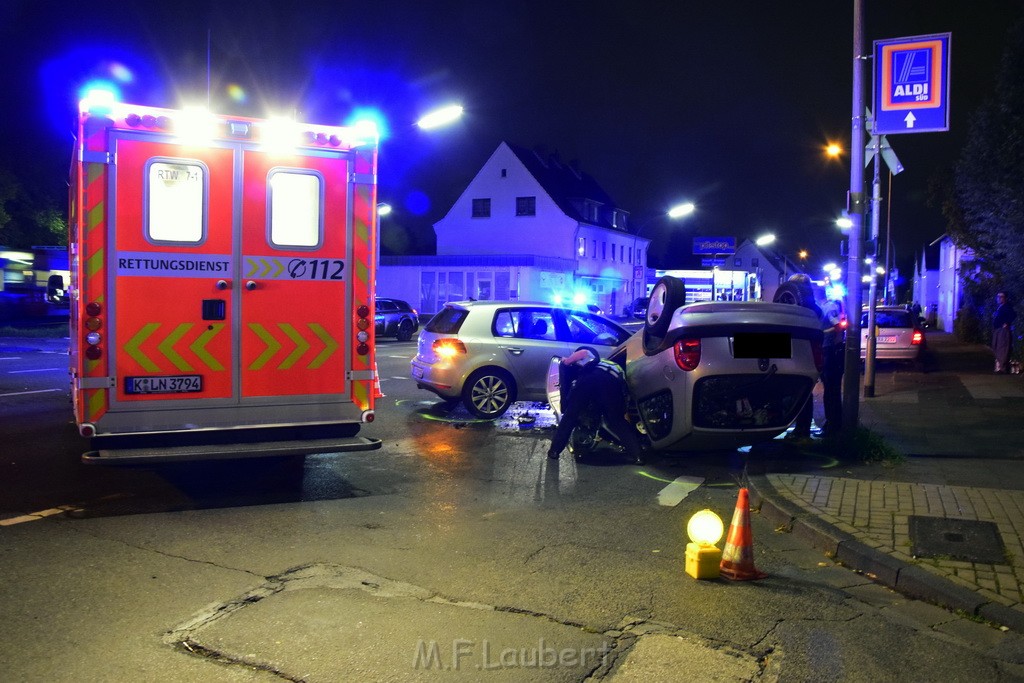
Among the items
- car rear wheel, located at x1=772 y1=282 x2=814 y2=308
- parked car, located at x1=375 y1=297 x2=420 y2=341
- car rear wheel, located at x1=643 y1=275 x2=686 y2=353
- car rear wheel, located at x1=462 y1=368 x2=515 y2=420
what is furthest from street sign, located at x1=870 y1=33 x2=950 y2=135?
parked car, located at x1=375 y1=297 x2=420 y2=341

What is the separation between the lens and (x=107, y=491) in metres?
7.46

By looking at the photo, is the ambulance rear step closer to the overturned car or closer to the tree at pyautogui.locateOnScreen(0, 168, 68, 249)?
the overturned car

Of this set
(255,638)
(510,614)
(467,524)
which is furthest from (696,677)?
(467,524)

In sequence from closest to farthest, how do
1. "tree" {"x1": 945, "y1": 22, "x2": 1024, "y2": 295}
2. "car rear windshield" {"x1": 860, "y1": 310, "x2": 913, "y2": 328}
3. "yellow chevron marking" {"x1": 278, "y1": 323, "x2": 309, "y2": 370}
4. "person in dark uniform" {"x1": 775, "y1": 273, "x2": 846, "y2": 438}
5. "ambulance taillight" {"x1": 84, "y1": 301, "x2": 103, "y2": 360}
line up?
"ambulance taillight" {"x1": 84, "y1": 301, "x2": 103, "y2": 360}, "yellow chevron marking" {"x1": 278, "y1": 323, "x2": 309, "y2": 370}, "person in dark uniform" {"x1": 775, "y1": 273, "x2": 846, "y2": 438}, "tree" {"x1": 945, "y1": 22, "x2": 1024, "y2": 295}, "car rear windshield" {"x1": 860, "y1": 310, "x2": 913, "y2": 328}

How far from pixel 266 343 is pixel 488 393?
4.91 meters

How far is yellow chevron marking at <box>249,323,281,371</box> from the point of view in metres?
7.46

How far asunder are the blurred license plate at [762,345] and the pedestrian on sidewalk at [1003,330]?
11722 millimetres

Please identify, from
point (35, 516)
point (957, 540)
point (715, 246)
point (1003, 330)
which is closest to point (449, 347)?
point (35, 516)

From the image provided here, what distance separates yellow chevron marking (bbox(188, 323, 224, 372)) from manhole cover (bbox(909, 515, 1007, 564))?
561cm

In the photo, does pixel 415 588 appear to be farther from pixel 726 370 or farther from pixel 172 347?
pixel 726 370

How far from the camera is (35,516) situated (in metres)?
6.57

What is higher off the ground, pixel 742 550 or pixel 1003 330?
pixel 1003 330

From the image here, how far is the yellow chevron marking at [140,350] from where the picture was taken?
6.97 m

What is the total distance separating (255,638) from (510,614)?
1.37m
